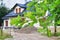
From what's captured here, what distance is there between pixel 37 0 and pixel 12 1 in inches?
1697

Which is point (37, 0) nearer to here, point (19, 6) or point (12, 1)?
point (19, 6)

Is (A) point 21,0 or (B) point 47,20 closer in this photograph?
(B) point 47,20

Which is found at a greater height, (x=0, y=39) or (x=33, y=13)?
(x=33, y=13)

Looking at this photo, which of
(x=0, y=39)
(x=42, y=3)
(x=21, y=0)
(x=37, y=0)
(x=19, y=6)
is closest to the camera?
(x=42, y=3)

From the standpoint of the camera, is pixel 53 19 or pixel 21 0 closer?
pixel 53 19

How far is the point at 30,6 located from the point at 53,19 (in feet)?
1.49

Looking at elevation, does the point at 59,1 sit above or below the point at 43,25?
above

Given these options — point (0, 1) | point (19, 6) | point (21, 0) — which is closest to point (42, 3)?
point (19, 6)

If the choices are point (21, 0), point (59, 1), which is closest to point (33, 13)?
point (59, 1)

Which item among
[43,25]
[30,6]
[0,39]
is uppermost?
[30,6]

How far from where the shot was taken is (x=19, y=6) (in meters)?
37.8

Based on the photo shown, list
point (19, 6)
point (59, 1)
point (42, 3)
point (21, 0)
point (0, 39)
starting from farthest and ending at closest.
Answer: point (21, 0) → point (19, 6) → point (0, 39) → point (42, 3) → point (59, 1)

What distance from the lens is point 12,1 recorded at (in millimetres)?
46406

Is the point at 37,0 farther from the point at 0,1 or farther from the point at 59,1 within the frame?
the point at 0,1
